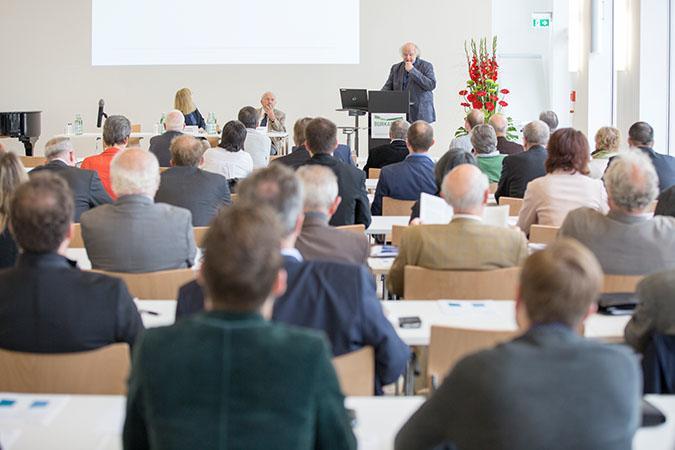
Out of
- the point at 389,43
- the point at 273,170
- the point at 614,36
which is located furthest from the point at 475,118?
the point at 273,170

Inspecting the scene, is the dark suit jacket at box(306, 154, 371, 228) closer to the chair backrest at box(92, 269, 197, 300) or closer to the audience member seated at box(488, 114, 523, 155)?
the chair backrest at box(92, 269, 197, 300)

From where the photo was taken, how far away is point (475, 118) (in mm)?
9250

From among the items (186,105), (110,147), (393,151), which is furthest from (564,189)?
(186,105)

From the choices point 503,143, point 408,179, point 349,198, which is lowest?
point 349,198

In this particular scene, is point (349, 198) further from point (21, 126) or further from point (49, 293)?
point (21, 126)

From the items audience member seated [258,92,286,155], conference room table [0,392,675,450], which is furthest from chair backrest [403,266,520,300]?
audience member seated [258,92,286,155]

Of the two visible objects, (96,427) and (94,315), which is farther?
(94,315)

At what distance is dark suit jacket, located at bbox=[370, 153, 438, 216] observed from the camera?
6.52m

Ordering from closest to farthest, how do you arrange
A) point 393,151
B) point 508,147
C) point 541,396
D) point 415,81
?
1. point 541,396
2. point 393,151
3. point 508,147
4. point 415,81

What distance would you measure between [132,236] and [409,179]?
2.92 m

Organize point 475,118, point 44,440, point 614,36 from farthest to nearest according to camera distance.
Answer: point 614,36 < point 475,118 < point 44,440

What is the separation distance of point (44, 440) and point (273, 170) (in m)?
0.99

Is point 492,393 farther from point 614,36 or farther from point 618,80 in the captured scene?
point 614,36

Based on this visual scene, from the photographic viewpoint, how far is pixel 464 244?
3.71 m
